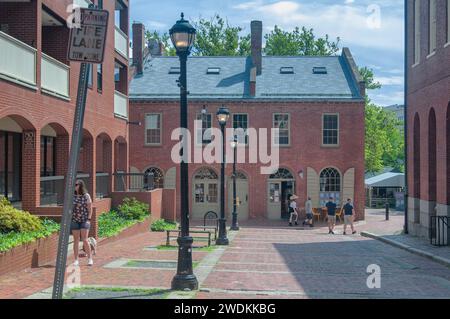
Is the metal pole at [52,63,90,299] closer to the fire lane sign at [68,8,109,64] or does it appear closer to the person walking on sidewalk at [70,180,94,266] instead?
the fire lane sign at [68,8,109,64]

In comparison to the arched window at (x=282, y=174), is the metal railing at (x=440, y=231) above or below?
below

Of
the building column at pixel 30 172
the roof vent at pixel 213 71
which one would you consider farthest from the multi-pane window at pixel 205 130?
the building column at pixel 30 172

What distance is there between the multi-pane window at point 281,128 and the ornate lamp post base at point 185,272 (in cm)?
2489

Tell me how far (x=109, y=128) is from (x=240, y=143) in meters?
12.8

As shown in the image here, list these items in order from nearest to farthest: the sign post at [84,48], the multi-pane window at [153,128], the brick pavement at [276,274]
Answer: the sign post at [84,48] < the brick pavement at [276,274] < the multi-pane window at [153,128]

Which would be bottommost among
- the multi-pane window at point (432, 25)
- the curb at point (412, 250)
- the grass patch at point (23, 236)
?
the curb at point (412, 250)

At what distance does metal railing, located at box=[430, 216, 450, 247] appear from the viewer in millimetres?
17956

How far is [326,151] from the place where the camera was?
34.4m

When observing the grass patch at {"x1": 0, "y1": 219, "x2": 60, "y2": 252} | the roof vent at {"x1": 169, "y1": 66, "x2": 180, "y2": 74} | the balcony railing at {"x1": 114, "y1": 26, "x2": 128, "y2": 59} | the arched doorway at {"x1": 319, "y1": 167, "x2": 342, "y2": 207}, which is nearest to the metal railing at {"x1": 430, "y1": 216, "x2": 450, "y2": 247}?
the grass patch at {"x1": 0, "y1": 219, "x2": 60, "y2": 252}

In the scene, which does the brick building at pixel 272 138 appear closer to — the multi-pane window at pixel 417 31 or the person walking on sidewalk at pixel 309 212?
the person walking on sidewalk at pixel 309 212

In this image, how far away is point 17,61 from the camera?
13.8 metres

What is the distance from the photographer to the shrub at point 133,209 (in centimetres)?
2142

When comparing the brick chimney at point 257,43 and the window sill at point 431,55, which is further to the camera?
the brick chimney at point 257,43

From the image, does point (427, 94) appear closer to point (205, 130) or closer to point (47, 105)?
point (47, 105)
